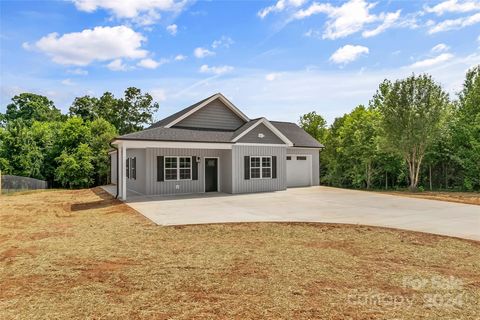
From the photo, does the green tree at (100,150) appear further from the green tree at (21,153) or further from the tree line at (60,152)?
the green tree at (21,153)

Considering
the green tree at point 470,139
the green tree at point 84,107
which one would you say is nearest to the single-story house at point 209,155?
the green tree at point 470,139

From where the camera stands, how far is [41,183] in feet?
70.7

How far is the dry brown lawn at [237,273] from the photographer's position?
3.43m

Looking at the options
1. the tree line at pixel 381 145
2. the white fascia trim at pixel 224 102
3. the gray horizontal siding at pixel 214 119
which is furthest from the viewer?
the tree line at pixel 381 145

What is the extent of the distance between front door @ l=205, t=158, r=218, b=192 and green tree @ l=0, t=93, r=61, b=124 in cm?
3732

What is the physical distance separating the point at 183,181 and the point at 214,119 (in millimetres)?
4236

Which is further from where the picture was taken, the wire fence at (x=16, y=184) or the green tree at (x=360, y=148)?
the green tree at (x=360, y=148)

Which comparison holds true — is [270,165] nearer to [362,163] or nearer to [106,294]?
[362,163]

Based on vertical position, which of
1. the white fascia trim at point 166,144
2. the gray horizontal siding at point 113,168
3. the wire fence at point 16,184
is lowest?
the wire fence at point 16,184

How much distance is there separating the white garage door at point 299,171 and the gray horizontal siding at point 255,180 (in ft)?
8.79

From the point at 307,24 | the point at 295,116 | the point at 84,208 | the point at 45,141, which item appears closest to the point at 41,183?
the point at 45,141

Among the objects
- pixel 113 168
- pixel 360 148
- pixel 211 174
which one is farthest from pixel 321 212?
pixel 113 168

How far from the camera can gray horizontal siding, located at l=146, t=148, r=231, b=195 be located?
47.4ft

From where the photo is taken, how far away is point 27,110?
1741 inches
